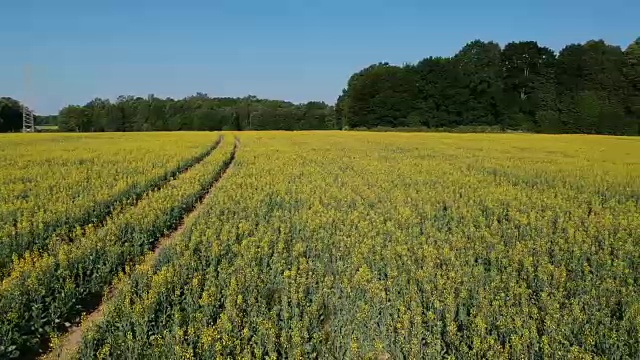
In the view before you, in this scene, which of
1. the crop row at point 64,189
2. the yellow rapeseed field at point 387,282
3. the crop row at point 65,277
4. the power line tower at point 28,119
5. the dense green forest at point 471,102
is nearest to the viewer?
the yellow rapeseed field at point 387,282

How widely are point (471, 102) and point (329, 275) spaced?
81134mm

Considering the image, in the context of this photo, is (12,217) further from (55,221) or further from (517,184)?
(517,184)

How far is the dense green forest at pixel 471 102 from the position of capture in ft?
252

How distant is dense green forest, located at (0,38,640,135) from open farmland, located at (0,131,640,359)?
66.6 meters

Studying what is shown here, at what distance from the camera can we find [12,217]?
11.1m

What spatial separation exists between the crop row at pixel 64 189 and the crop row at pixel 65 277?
22.6 inches

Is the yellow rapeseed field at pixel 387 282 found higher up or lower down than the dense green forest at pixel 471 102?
lower down

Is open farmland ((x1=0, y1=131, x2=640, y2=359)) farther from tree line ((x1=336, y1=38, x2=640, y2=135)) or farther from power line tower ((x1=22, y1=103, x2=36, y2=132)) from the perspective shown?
power line tower ((x1=22, y1=103, x2=36, y2=132))

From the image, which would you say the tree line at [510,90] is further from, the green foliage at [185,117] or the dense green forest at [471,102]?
the green foliage at [185,117]

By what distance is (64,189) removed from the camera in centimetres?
1542

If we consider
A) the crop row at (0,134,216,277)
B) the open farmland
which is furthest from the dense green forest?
the open farmland

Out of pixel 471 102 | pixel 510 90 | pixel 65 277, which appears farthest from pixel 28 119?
pixel 65 277

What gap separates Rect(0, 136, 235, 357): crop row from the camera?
237 inches

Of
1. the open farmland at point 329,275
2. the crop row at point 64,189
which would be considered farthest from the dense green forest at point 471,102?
the open farmland at point 329,275
